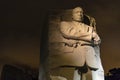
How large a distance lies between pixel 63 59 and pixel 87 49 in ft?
2.13

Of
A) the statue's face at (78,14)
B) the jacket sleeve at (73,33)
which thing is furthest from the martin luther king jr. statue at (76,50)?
the statue's face at (78,14)

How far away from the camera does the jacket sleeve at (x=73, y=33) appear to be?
8625 millimetres

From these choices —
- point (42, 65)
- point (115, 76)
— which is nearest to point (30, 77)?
point (115, 76)

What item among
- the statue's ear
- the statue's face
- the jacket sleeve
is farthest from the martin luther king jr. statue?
the statue's ear

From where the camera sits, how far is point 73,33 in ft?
28.5

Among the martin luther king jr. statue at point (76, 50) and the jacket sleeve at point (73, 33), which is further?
the jacket sleeve at point (73, 33)

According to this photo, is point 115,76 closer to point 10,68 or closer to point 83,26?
point 10,68

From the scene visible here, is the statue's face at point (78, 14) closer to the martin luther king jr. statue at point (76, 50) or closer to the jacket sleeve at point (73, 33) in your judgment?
the martin luther king jr. statue at point (76, 50)

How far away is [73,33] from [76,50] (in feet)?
1.31

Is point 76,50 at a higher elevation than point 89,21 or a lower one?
lower

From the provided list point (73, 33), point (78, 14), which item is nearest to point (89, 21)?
point (78, 14)

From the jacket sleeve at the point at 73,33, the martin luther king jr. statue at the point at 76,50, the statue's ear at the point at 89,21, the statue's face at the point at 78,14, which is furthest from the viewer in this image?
the statue's ear at the point at 89,21

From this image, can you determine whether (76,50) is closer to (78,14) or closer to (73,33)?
(73,33)

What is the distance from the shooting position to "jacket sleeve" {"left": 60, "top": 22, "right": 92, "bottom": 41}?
862 cm
